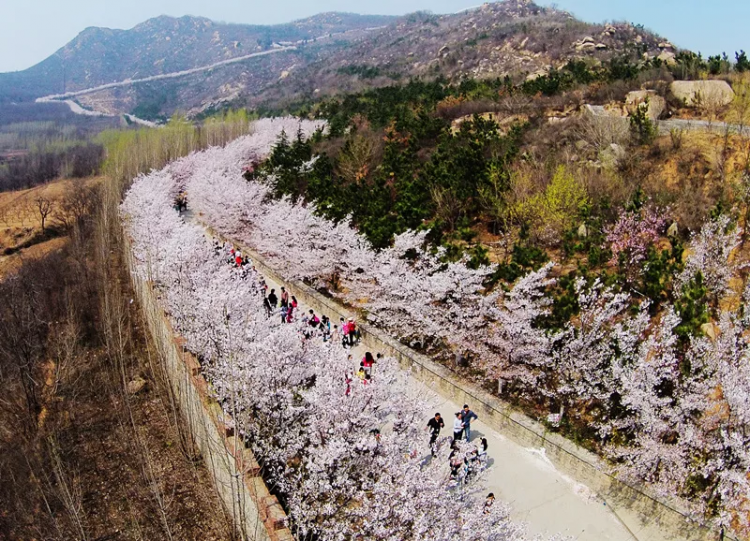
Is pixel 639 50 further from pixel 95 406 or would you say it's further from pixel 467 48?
pixel 95 406

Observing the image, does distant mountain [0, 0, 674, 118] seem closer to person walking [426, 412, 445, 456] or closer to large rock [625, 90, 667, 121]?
large rock [625, 90, 667, 121]

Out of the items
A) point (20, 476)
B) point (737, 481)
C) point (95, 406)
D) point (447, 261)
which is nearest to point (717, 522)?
point (737, 481)

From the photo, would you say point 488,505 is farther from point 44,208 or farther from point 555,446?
point 44,208

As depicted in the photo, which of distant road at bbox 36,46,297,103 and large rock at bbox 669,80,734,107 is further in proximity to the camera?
distant road at bbox 36,46,297,103

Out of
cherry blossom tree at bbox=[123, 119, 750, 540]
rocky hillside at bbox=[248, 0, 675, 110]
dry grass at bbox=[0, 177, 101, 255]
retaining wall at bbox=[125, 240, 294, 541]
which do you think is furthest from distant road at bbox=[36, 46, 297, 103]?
cherry blossom tree at bbox=[123, 119, 750, 540]

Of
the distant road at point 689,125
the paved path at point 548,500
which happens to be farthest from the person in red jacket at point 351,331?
the distant road at point 689,125

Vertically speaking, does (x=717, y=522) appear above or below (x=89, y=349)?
above
